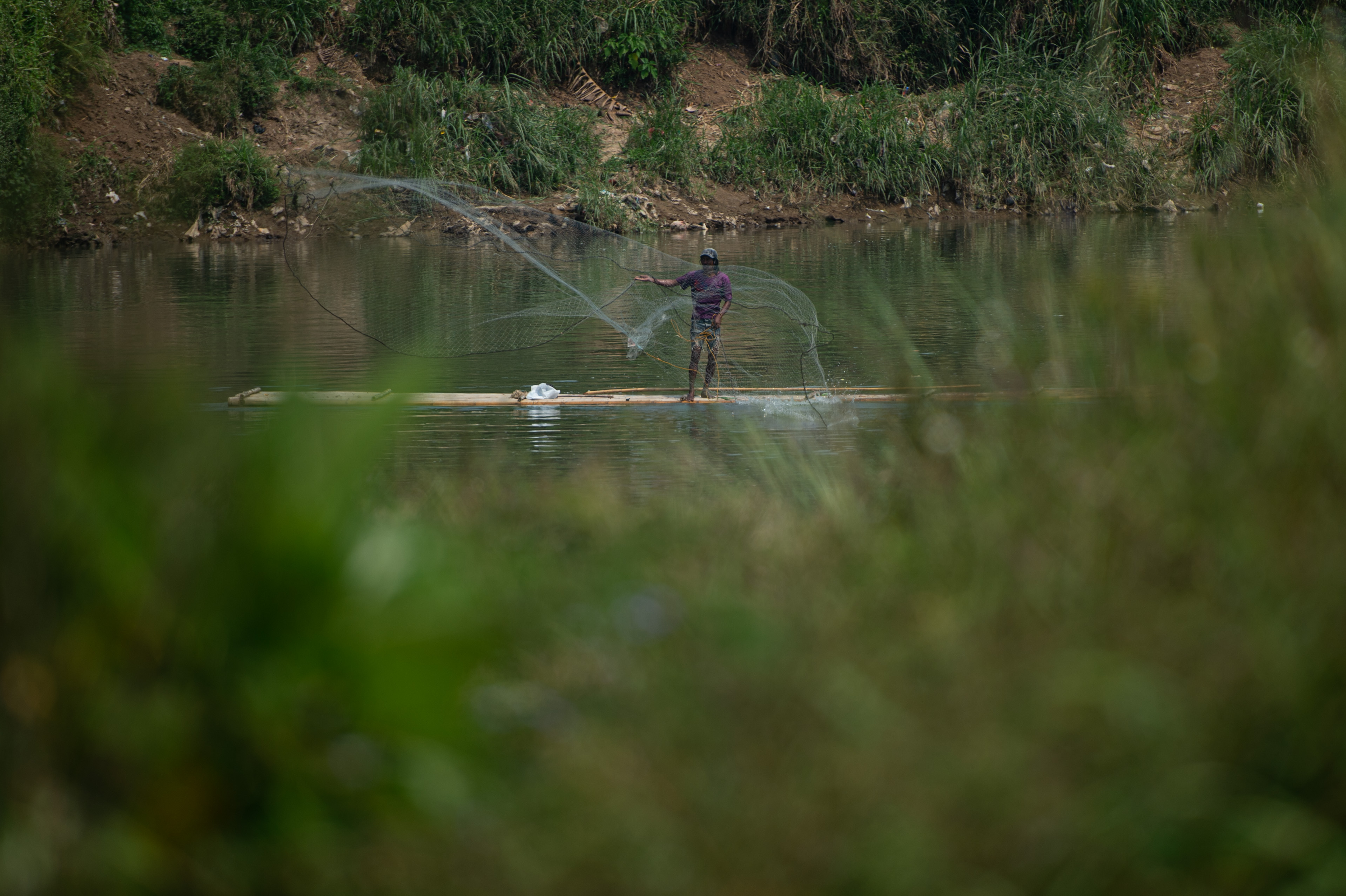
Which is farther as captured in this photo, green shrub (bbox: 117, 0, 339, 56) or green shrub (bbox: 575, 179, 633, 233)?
green shrub (bbox: 117, 0, 339, 56)

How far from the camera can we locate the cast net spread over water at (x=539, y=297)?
12117 millimetres

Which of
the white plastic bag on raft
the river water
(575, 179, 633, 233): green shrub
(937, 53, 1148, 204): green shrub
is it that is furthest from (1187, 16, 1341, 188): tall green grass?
the white plastic bag on raft

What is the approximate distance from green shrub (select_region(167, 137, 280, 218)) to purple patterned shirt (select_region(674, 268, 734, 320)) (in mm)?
19426

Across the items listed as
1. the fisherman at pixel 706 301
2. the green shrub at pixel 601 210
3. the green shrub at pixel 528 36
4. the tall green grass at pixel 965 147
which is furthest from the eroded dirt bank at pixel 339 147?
the fisherman at pixel 706 301

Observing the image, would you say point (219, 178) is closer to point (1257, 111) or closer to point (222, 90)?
point (222, 90)

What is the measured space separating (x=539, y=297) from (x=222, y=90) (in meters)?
22.3

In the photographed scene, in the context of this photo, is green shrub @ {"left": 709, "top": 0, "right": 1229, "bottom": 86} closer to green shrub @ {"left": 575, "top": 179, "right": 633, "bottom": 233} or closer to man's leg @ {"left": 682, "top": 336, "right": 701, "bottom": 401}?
green shrub @ {"left": 575, "top": 179, "right": 633, "bottom": 233}

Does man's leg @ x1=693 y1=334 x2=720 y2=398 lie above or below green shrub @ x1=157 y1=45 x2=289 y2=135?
below

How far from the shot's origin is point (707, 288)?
12.2m

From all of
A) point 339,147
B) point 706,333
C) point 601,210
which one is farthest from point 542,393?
point 339,147

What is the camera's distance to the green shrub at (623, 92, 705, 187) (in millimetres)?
33562

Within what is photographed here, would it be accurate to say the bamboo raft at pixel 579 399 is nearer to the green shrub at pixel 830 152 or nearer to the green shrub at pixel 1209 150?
the green shrub at pixel 830 152

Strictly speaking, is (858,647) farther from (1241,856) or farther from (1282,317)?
(1282,317)

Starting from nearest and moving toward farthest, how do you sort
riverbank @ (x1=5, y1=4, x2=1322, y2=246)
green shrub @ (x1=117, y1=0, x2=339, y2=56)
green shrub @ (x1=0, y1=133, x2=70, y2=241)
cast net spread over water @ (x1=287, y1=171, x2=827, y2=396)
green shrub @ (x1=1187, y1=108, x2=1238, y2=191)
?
cast net spread over water @ (x1=287, y1=171, x2=827, y2=396)
green shrub @ (x1=0, y1=133, x2=70, y2=241)
riverbank @ (x1=5, y1=4, x2=1322, y2=246)
green shrub @ (x1=1187, y1=108, x2=1238, y2=191)
green shrub @ (x1=117, y1=0, x2=339, y2=56)
